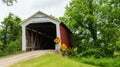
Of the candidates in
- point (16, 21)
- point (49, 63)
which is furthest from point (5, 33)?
point (49, 63)

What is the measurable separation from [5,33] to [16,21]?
2782mm

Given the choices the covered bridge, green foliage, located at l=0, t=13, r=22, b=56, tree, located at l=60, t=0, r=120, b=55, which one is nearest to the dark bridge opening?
the covered bridge

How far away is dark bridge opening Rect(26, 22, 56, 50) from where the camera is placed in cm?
3071

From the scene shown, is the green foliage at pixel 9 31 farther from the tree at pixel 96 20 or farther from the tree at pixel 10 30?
the tree at pixel 96 20

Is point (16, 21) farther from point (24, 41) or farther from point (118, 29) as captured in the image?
point (24, 41)

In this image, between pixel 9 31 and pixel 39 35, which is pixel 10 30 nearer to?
pixel 9 31

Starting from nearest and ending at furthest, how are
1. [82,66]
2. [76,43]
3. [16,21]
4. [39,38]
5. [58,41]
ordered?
1. [82,66]
2. [58,41]
3. [39,38]
4. [76,43]
5. [16,21]

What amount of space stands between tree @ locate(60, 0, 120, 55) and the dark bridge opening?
138 inches

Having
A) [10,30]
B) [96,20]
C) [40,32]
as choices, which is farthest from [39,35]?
[10,30]

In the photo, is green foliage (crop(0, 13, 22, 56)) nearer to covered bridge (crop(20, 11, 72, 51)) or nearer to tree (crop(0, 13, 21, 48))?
tree (crop(0, 13, 21, 48))

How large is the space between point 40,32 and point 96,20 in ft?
23.2

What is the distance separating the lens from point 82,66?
16.2m

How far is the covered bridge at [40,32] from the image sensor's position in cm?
2772

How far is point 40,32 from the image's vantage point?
36.8 metres
